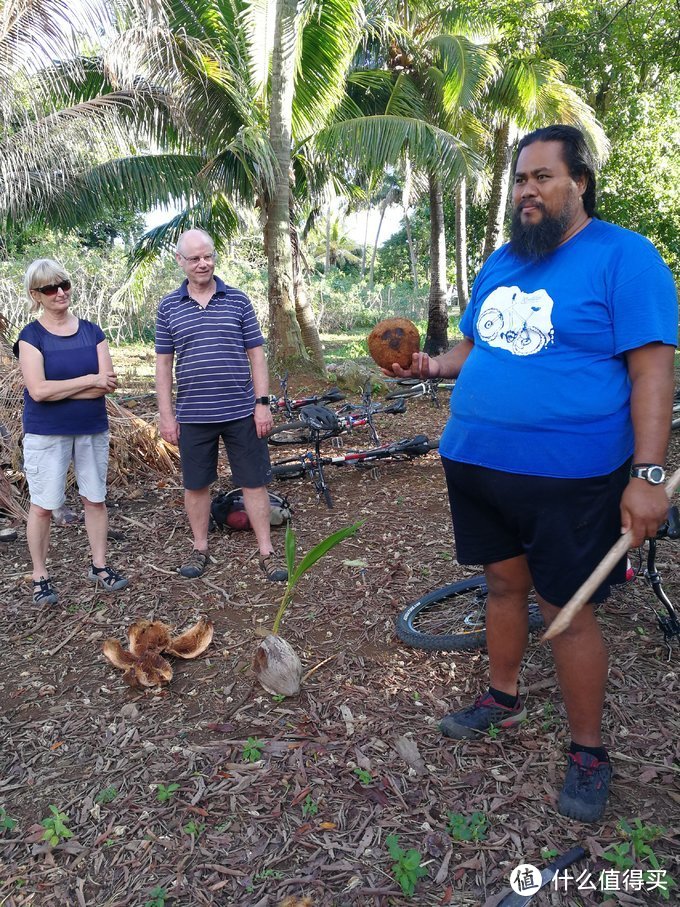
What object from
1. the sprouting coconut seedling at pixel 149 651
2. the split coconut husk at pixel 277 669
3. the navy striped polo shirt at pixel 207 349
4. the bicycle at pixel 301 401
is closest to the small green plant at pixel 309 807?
the split coconut husk at pixel 277 669

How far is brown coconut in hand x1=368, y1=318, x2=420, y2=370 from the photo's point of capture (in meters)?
2.77

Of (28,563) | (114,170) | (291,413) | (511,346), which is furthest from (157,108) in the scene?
(511,346)

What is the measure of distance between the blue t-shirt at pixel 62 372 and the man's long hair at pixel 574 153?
2.67m

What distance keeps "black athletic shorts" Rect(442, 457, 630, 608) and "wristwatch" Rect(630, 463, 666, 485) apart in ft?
0.45

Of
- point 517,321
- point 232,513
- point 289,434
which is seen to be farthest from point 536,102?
point 517,321

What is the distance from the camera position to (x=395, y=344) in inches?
110

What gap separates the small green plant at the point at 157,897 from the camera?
6.41 feet

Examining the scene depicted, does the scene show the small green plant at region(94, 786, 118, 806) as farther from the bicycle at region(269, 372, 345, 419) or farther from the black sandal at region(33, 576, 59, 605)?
the bicycle at region(269, 372, 345, 419)

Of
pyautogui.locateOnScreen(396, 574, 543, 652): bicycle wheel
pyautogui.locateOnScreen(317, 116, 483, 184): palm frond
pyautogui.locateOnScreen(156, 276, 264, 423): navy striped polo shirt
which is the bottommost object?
pyautogui.locateOnScreen(396, 574, 543, 652): bicycle wheel

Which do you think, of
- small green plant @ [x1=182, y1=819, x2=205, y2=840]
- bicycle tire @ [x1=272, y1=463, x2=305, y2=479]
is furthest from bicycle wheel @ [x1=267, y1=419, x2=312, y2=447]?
small green plant @ [x1=182, y1=819, x2=205, y2=840]

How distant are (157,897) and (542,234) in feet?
7.66

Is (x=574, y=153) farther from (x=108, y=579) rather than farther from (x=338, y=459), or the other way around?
(x=338, y=459)

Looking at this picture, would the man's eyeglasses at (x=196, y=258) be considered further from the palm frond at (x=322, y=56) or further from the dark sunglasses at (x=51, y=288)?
the palm frond at (x=322, y=56)

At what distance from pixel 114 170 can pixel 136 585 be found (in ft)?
31.4
